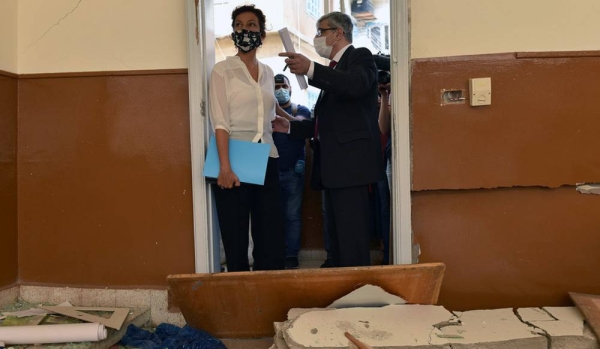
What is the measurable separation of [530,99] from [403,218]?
0.95 m

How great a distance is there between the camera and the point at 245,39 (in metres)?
2.90

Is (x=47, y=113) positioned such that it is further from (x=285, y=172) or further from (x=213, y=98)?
(x=285, y=172)

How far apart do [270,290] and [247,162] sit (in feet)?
2.23

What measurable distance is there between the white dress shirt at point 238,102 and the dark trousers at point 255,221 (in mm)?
229

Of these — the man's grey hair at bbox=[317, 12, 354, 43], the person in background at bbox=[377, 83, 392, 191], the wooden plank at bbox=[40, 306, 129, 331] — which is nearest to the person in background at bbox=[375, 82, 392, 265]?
the person in background at bbox=[377, 83, 392, 191]

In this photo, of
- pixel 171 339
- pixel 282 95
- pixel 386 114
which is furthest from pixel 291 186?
pixel 171 339

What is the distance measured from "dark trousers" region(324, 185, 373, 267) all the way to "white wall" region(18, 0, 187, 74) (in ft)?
3.95

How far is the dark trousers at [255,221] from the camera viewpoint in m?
2.90

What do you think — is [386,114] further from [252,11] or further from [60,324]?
[60,324]

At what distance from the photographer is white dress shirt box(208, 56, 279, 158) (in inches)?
113

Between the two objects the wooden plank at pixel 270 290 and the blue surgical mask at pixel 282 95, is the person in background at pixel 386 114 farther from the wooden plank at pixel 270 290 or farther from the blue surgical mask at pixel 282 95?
the wooden plank at pixel 270 290

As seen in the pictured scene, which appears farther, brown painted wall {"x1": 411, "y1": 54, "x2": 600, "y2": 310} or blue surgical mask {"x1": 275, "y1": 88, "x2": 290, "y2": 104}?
blue surgical mask {"x1": 275, "y1": 88, "x2": 290, "y2": 104}

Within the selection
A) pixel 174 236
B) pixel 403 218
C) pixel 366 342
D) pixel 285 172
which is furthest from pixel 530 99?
pixel 174 236

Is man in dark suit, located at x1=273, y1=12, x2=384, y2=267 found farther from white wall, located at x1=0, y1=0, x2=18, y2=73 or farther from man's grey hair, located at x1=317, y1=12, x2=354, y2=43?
white wall, located at x1=0, y1=0, x2=18, y2=73
